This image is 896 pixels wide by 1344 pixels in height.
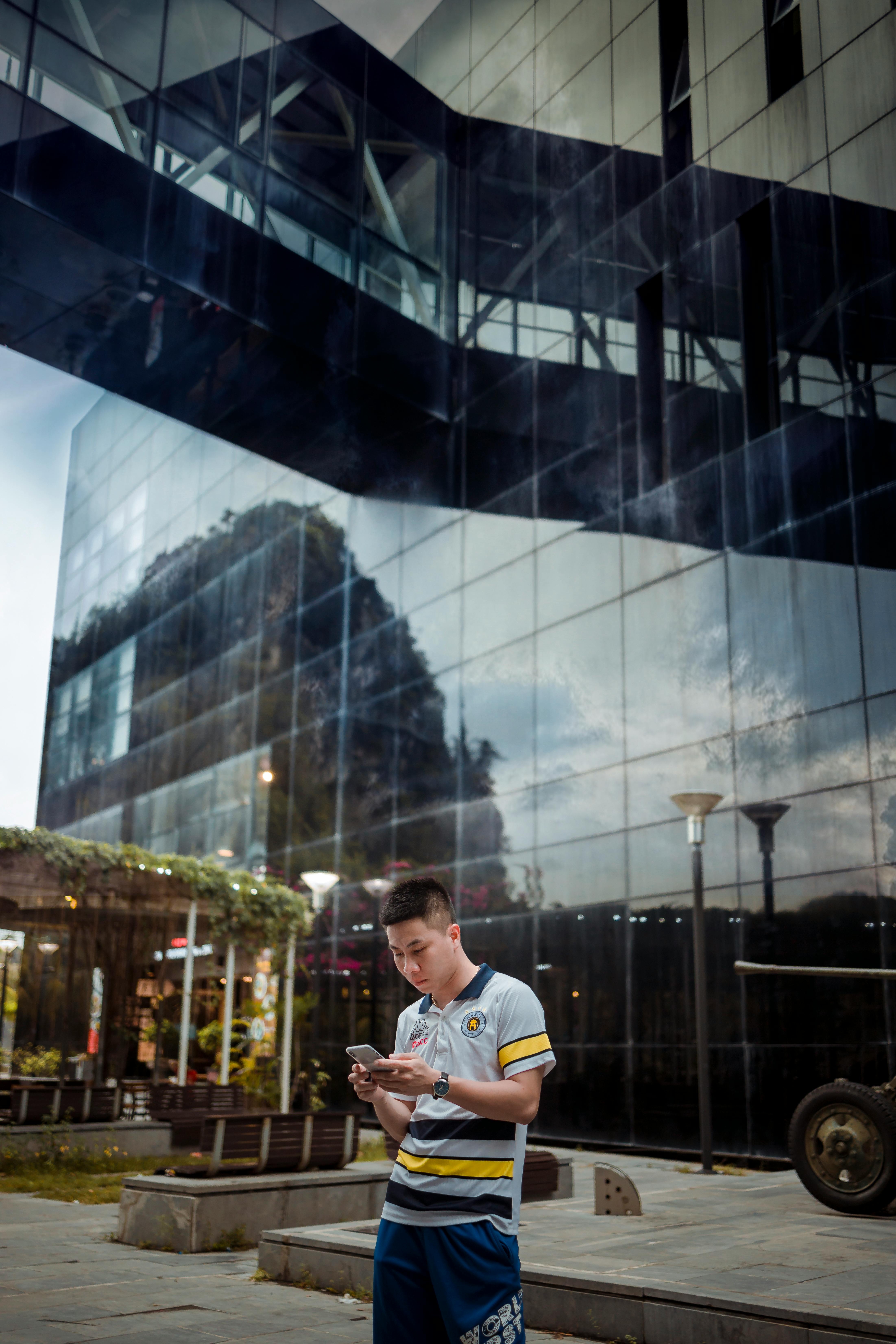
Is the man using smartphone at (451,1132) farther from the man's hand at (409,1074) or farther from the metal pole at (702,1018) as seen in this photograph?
the metal pole at (702,1018)

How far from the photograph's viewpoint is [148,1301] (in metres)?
6.84

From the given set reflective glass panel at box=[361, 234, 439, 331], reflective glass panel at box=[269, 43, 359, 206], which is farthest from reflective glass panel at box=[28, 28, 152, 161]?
reflective glass panel at box=[361, 234, 439, 331]

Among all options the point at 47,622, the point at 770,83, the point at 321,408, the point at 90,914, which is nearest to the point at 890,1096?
the point at 90,914

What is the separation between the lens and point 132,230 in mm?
18234

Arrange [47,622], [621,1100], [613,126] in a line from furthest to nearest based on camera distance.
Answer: [47,622], [613,126], [621,1100]

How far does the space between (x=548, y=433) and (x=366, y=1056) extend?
18.4m

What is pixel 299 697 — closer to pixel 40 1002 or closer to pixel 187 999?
pixel 40 1002

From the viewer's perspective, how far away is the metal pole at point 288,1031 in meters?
16.8

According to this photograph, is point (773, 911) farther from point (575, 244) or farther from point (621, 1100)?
point (575, 244)

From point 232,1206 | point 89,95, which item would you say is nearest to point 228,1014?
point 232,1206

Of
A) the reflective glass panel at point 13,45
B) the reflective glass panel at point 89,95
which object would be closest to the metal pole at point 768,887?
the reflective glass panel at point 89,95

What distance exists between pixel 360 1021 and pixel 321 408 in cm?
1180

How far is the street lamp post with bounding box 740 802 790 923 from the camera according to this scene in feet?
48.4

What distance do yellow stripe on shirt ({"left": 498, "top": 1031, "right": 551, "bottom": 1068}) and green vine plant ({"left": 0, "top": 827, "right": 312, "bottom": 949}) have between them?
40.8ft
